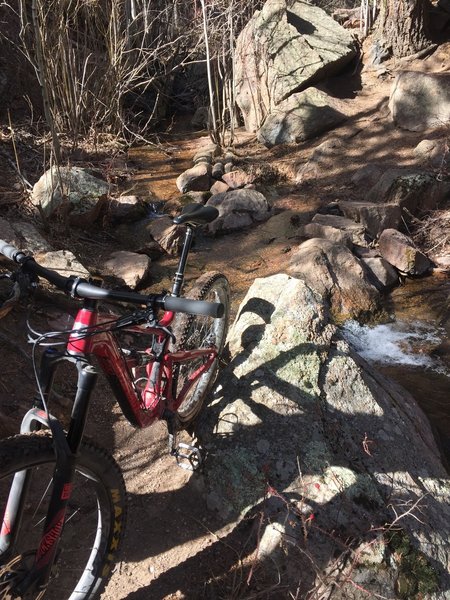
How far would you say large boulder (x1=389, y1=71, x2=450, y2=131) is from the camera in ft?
25.4

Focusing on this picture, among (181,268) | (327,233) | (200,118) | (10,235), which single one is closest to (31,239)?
(10,235)

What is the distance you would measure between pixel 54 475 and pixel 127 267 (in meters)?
3.69

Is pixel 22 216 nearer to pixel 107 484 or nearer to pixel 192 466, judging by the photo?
pixel 192 466

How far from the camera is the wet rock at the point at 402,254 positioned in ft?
18.0

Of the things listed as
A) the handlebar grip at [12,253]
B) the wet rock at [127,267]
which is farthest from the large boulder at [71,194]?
the handlebar grip at [12,253]

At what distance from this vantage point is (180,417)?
267 centimetres

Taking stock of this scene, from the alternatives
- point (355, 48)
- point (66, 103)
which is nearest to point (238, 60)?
point (355, 48)

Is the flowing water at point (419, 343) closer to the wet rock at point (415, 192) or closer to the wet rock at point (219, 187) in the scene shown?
the wet rock at point (415, 192)

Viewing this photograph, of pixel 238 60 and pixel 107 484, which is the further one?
pixel 238 60

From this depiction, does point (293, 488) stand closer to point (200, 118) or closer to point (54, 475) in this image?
point (54, 475)

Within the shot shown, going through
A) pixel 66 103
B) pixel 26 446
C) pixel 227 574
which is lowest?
pixel 227 574

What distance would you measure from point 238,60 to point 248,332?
24.6 feet

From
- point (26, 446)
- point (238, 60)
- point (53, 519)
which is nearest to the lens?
point (26, 446)

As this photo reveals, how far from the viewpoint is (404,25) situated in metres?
8.81
